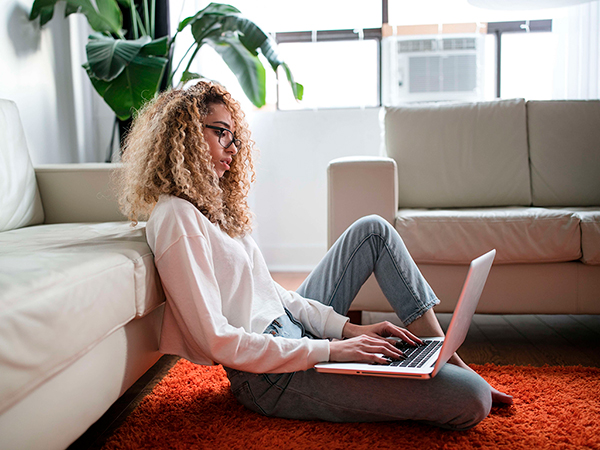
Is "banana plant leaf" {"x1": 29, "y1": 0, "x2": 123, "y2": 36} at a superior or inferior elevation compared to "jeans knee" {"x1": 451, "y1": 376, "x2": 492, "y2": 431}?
superior

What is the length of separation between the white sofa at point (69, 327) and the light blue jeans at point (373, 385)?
0.25 metres

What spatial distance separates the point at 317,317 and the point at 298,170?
7.24 feet

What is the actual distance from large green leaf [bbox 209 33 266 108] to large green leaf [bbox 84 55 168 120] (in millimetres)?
512

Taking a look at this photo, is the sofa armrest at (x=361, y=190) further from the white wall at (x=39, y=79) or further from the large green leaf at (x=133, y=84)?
the white wall at (x=39, y=79)

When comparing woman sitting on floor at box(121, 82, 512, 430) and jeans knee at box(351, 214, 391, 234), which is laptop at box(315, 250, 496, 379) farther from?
jeans knee at box(351, 214, 391, 234)

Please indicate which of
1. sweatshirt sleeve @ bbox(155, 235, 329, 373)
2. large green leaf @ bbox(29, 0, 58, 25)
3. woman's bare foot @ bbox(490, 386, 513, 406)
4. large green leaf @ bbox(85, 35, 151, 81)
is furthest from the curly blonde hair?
large green leaf @ bbox(29, 0, 58, 25)

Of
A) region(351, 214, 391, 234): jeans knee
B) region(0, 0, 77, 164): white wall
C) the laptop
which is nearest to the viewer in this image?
the laptop

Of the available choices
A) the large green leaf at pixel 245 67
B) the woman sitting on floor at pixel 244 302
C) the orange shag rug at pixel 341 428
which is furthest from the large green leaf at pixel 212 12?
the orange shag rug at pixel 341 428

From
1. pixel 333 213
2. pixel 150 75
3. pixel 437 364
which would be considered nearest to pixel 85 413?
pixel 437 364

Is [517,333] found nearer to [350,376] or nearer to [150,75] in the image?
[350,376]

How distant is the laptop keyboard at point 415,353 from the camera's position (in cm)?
98

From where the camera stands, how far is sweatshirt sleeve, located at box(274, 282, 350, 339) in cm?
119

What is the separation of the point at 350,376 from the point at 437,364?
176 mm

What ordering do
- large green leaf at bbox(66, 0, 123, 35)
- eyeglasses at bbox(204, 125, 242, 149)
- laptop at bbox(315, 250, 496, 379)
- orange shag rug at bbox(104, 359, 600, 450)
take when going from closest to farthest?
laptop at bbox(315, 250, 496, 379) → orange shag rug at bbox(104, 359, 600, 450) → eyeglasses at bbox(204, 125, 242, 149) → large green leaf at bbox(66, 0, 123, 35)
